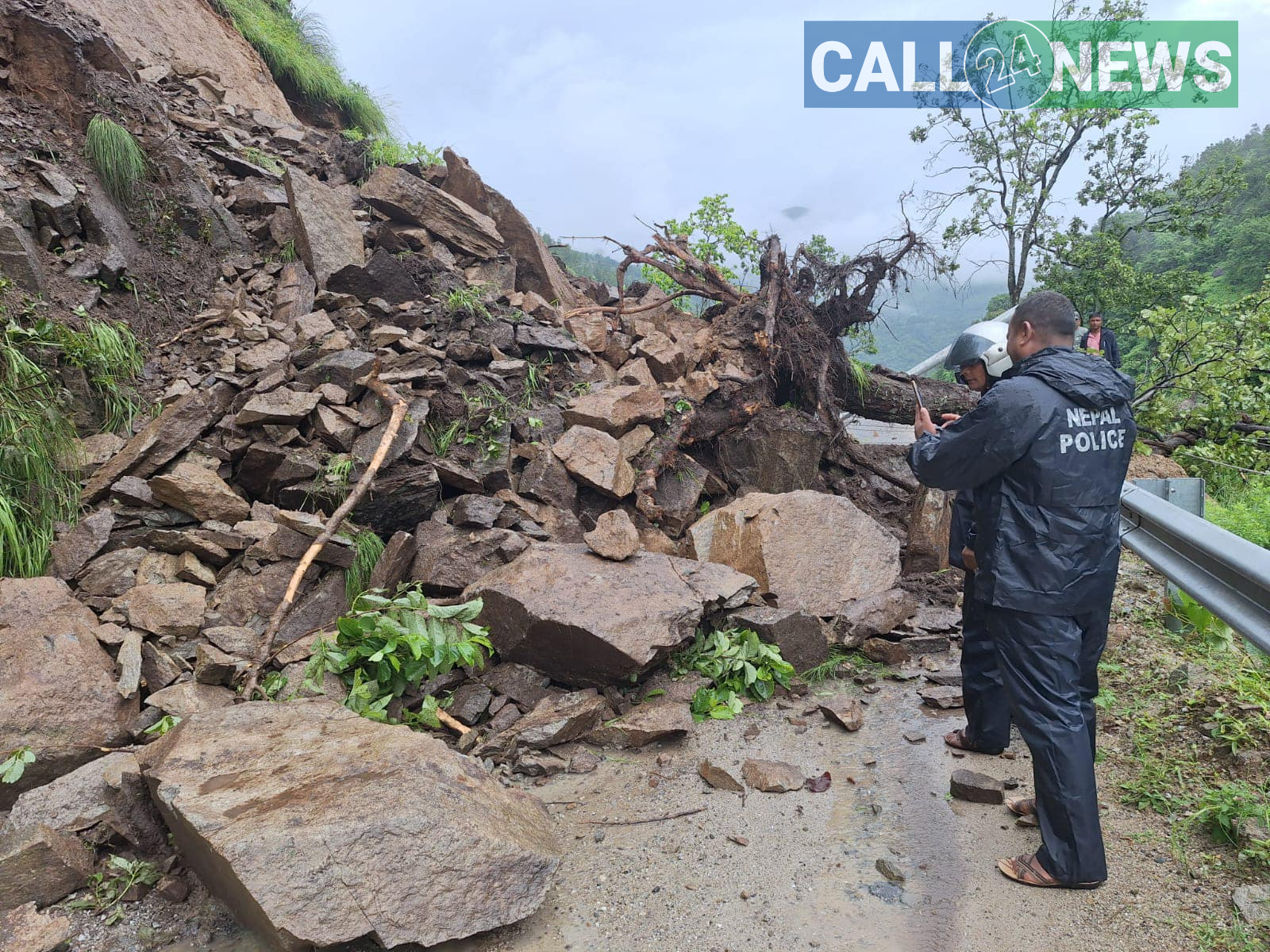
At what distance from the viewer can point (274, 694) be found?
3605 millimetres

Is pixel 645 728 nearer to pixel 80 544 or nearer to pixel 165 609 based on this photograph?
pixel 165 609

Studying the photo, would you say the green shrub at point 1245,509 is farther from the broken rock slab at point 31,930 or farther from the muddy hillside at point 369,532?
the broken rock slab at point 31,930

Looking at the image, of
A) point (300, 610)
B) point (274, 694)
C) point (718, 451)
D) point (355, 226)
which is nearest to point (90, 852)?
point (274, 694)

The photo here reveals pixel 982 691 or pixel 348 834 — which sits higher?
pixel 348 834

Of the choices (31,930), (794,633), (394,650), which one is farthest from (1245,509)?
(31,930)

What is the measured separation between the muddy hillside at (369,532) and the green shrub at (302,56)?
3.48 metres

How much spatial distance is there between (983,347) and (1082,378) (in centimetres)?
190

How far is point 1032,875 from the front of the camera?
7.88ft

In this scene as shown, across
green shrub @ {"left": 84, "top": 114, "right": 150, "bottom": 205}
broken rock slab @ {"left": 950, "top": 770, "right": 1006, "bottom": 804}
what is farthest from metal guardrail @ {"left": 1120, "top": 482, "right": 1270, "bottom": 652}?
green shrub @ {"left": 84, "top": 114, "right": 150, "bottom": 205}

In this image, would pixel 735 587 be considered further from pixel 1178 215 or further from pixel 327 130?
pixel 1178 215

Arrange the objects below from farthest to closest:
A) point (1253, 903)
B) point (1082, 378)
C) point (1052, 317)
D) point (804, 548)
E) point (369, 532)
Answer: point (804, 548)
point (369, 532)
point (1052, 317)
point (1082, 378)
point (1253, 903)

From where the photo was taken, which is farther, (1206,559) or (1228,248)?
(1228,248)

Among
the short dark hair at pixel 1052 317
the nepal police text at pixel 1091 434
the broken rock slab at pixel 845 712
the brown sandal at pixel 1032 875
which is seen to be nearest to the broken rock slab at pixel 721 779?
the broken rock slab at pixel 845 712

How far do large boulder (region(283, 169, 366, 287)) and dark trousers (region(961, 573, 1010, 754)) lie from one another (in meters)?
6.20
